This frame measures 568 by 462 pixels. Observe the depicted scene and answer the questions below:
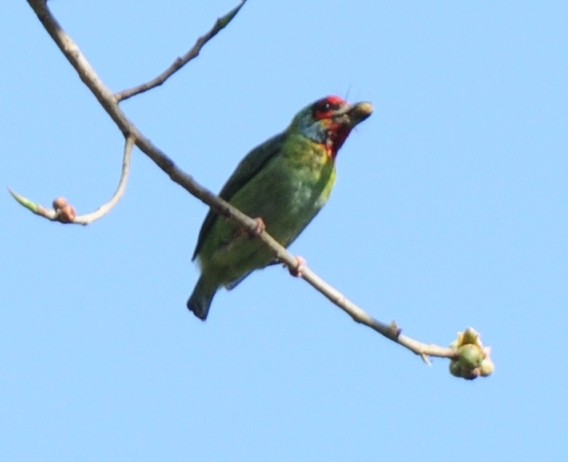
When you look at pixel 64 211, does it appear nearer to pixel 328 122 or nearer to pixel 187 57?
pixel 187 57

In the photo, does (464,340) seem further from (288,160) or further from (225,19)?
(288,160)

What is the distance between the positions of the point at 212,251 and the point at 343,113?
116 cm

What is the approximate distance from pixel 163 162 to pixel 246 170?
9.54 ft

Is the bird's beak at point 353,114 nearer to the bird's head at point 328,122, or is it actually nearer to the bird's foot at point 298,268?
the bird's head at point 328,122

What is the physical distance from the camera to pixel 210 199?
4.14 meters

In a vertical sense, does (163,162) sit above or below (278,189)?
below

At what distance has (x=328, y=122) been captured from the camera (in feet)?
22.3

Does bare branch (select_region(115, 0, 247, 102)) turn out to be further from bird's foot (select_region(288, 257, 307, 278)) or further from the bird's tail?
the bird's tail

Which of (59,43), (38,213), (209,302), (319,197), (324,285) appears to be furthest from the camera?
(209,302)

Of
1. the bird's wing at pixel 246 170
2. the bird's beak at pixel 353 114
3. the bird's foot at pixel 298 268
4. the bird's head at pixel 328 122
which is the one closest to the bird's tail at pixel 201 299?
the bird's wing at pixel 246 170

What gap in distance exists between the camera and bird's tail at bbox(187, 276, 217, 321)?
711cm

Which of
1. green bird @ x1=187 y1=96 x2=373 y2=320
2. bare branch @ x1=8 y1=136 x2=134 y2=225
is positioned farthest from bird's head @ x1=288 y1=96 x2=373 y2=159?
bare branch @ x1=8 y1=136 x2=134 y2=225

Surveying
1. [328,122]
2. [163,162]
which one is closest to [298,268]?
[163,162]

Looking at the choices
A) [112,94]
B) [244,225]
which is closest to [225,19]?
[112,94]
